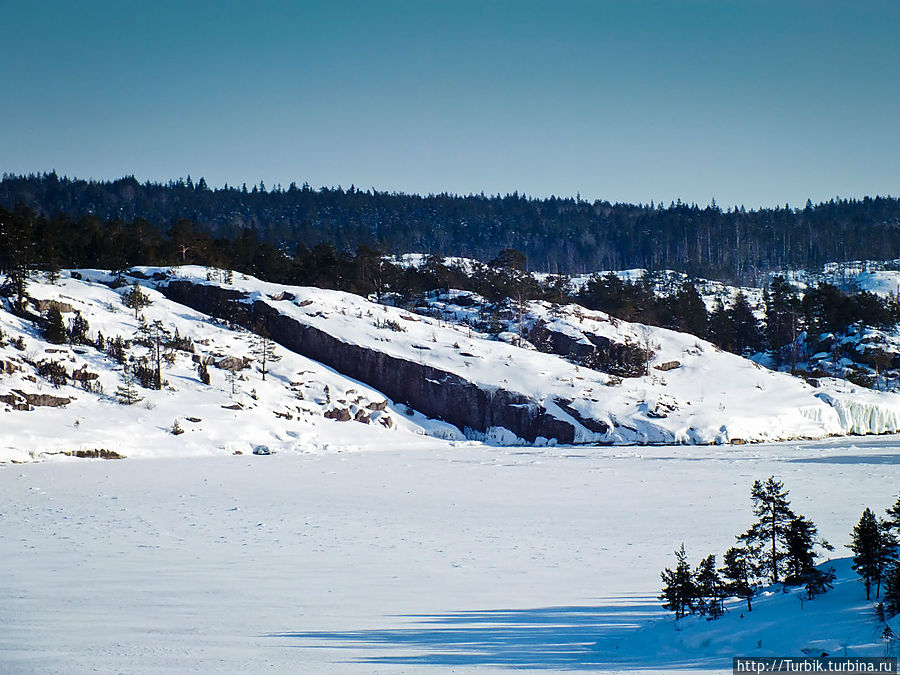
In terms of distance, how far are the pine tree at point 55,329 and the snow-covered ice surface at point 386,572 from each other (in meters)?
19.7

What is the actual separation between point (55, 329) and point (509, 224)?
134 metres

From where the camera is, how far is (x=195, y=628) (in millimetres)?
9258

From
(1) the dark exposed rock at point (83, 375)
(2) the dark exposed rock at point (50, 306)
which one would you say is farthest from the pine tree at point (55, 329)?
(1) the dark exposed rock at point (83, 375)

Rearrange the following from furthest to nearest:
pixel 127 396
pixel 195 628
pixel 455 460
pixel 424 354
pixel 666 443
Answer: pixel 424 354, pixel 666 443, pixel 127 396, pixel 455 460, pixel 195 628

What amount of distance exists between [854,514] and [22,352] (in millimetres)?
44220

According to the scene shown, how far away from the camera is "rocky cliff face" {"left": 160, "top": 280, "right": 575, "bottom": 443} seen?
165ft

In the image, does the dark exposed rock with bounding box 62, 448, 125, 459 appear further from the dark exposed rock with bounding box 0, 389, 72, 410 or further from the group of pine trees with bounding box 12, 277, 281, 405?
the group of pine trees with bounding box 12, 277, 281, 405

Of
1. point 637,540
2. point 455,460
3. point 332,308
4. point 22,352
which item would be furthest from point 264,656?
point 332,308

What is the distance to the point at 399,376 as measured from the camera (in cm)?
5325

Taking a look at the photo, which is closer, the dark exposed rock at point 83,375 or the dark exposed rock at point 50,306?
the dark exposed rock at point 83,375

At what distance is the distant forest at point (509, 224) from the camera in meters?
146

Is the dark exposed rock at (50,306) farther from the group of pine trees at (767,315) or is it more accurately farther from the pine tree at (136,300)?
the group of pine trees at (767,315)

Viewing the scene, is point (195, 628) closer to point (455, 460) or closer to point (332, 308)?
point (455, 460)

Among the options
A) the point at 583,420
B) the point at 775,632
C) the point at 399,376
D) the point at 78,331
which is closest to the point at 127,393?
the point at 78,331
